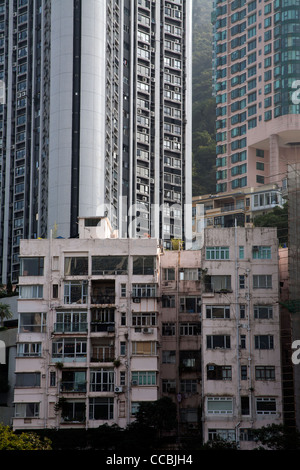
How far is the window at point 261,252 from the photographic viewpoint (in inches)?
3332

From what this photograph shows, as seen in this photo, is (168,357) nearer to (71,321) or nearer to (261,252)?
(71,321)

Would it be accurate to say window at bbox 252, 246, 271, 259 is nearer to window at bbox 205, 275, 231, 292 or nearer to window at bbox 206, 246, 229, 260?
window at bbox 206, 246, 229, 260

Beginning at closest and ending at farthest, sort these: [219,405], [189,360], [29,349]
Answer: [219,405] < [29,349] < [189,360]

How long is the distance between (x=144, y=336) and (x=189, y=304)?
658cm

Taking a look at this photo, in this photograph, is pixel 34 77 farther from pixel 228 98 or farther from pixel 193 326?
pixel 193 326

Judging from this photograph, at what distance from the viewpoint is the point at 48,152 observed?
392 feet

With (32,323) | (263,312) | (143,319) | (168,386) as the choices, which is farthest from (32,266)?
(263,312)

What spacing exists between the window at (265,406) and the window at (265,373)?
1.75 m

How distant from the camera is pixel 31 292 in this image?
282 ft

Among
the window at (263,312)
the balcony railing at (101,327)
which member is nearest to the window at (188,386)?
the balcony railing at (101,327)

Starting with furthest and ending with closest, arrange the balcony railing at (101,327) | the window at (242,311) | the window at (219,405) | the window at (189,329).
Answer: the window at (189,329), the balcony railing at (101,327), the window at (242,311), the window at (219,405)

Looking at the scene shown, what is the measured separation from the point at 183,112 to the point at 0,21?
1359 inches

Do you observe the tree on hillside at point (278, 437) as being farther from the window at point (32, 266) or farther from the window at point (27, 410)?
the window at point (32, 266)
